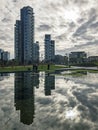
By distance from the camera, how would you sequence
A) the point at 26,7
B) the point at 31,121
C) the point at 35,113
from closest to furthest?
1. the point at 31,121
2. the point at 35,113
3. the point at 26,7

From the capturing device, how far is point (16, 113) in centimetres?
1547

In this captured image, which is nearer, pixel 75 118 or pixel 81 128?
pixel 81 128

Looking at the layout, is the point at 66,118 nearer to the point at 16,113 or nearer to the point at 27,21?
the point at 16,113

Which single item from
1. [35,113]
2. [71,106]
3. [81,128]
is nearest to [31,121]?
[35,113]

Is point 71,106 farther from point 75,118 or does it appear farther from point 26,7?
point 26,7

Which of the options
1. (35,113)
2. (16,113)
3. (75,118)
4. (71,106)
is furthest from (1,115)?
(71,106)

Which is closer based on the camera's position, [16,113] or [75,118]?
[75,118]

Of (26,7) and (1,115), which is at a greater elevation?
(26,7)

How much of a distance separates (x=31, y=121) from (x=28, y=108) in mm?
3878

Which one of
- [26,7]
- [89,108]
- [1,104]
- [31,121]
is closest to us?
[31,121]

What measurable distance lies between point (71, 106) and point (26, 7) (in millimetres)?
189269

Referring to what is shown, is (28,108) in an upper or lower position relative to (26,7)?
lower

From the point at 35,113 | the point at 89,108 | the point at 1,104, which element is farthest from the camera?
the point at 1,104

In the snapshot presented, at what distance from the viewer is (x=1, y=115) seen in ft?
48.3
